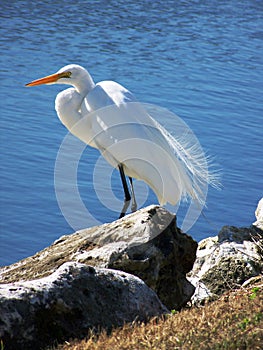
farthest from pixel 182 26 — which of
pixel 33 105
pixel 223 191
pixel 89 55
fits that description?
pixel 223 191

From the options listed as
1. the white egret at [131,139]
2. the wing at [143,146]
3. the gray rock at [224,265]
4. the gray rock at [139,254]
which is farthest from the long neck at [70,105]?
the gray rock at [139,254]

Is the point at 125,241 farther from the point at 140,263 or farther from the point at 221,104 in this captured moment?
the point at 221,104

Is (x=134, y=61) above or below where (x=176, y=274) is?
below

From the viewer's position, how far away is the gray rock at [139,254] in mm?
5070

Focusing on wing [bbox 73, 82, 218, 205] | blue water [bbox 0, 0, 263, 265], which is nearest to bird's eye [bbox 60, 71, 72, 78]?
wing [bbox 73, 82, 218, 205]

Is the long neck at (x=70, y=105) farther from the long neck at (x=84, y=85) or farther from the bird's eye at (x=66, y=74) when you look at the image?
the bird's eye at (x=66, y=74)

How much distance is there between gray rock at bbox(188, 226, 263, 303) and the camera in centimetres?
611

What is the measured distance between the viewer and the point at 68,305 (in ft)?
12.3

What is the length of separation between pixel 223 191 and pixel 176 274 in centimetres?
519

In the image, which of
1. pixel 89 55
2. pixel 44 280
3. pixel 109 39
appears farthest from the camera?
pixel 109 39

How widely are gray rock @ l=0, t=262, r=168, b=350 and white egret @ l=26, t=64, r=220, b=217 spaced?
3.98 metres

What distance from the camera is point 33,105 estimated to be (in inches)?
485

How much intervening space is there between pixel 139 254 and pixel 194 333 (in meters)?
1.64

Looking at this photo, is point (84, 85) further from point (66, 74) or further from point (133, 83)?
point (133, 83)
